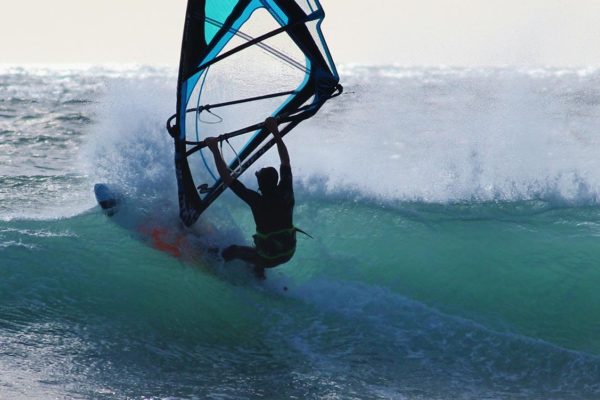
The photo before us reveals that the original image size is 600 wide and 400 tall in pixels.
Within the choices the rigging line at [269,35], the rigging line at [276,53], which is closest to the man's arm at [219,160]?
the rigging line at [269,35]

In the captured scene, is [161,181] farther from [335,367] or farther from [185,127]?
[335,367]

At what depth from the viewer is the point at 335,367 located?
5637 millimetres

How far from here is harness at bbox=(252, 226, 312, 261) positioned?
6.30 m

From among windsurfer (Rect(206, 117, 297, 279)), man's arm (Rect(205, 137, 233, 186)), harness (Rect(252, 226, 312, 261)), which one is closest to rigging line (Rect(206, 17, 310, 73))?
windsurfer (Rect(206, 117, 297, 279))

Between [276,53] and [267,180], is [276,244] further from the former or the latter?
[276,53]

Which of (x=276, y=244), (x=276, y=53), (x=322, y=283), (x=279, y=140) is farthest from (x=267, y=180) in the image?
(x=322, y=283)

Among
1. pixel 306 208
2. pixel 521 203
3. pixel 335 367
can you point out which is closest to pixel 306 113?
pixel 335 367

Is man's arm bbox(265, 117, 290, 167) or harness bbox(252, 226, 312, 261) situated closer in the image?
man's arm bbox(265, 117, 290, 167)

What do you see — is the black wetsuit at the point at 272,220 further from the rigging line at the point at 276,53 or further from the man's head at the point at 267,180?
the rigging line at the point at 276,53

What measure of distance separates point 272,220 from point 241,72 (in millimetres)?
1634

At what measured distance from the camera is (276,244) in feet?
20.8

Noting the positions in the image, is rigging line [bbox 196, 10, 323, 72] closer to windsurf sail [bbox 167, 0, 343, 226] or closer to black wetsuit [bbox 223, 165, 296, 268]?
windsurf sail [bbox 167, 0, 343, 226]

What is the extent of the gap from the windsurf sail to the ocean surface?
74 cm

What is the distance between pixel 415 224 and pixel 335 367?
3.30m
